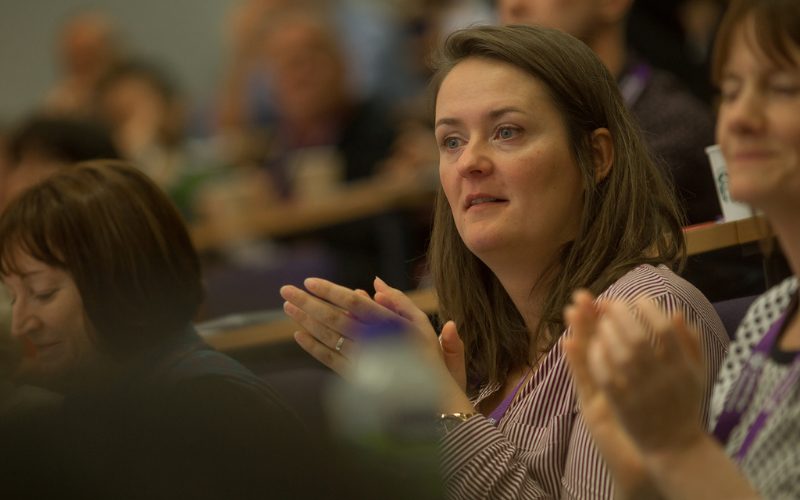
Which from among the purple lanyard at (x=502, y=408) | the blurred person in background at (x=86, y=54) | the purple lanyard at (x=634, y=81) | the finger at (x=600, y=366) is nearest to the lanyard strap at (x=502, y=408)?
the purple lanyard at (x=502, y=408)

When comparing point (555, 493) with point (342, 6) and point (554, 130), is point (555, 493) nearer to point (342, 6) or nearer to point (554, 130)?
point (554, 130)

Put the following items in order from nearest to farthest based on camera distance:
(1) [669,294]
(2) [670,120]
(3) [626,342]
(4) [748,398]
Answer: (3) [626,342] < (4) [748,398] < (1) [669,294] < (2) [670,120]

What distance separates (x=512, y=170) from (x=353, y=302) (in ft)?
1.16

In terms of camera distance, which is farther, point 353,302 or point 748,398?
point 353,302

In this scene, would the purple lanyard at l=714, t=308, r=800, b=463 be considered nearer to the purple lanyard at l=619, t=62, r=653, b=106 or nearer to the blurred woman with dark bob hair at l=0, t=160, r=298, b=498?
the blurred woman with dark bob hair at l=0, t=160, r=298, b=498

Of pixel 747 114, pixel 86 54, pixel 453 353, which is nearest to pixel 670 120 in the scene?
pixel 453 353

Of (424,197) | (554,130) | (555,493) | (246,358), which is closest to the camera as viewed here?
(555,493)

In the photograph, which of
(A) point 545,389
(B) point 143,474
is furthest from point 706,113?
(B) point 143,474

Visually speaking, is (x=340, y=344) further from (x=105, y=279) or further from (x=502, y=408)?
(x=105, y=279)

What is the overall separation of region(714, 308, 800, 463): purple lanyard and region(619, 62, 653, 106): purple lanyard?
149 centimetres

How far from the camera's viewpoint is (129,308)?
160 centimetres

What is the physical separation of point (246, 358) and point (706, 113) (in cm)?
135

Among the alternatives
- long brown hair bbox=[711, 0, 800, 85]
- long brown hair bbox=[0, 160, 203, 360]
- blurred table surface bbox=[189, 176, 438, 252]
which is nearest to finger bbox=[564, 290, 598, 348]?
long brown hair bbox=[711, 0, 800, 85]

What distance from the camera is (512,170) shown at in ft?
4.65
